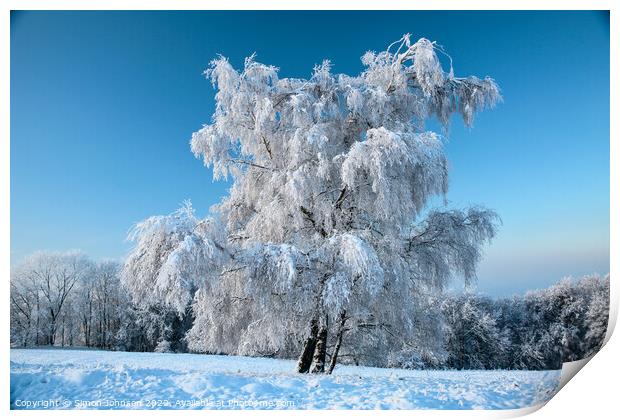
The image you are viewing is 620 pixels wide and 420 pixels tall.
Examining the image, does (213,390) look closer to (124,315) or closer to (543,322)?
(124,315)

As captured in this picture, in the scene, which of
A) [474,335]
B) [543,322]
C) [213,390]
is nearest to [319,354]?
[213,390]

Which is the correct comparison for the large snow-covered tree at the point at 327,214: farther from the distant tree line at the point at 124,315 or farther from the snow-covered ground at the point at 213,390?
the snow-covered ground at the point at 213,390

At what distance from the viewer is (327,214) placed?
539 cm

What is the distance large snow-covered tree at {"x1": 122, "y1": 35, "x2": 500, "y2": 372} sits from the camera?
4.78 m

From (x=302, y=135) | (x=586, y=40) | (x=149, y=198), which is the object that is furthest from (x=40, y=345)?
(x=586, y=40)

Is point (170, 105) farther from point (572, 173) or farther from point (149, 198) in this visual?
point (572, 173)

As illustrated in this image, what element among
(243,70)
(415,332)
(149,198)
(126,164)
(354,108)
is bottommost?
(415,332)

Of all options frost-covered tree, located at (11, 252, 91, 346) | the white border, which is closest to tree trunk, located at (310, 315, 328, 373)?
the white border

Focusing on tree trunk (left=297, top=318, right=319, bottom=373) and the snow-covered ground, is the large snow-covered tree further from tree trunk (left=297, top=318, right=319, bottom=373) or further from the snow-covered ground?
the snow-covered ground

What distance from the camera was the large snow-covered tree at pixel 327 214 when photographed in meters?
4.78

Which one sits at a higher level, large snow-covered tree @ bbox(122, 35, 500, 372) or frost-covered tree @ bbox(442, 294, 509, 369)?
large snow-covered tree @ bbox(122, 35, 500, 372)

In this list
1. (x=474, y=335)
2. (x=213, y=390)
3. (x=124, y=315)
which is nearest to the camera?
(x=213, y=390)

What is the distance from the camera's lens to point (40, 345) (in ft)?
16.5
